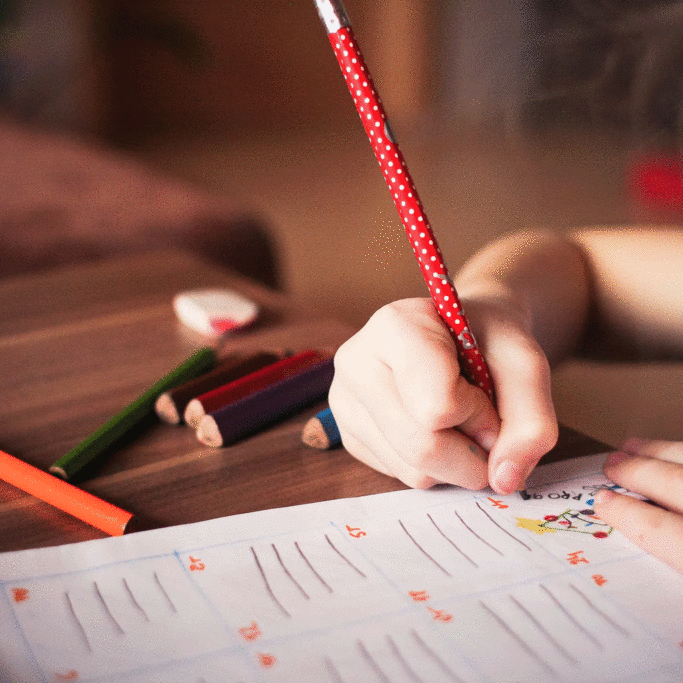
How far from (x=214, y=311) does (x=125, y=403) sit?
0.45 ft

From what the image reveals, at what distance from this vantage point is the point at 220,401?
40 cm

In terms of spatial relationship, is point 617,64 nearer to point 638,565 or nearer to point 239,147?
point 638,565

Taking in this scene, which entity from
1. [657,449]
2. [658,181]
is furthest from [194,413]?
[658,181]

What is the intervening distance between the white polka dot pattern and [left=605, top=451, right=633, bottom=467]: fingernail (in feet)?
0.25

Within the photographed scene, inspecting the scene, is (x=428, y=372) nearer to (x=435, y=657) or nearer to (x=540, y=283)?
(x=435, y=657)

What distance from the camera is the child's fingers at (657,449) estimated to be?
1.17 feet

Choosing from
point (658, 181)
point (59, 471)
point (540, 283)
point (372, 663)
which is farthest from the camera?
point (658, 181)

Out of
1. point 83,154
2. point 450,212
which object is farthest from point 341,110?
point 450,212

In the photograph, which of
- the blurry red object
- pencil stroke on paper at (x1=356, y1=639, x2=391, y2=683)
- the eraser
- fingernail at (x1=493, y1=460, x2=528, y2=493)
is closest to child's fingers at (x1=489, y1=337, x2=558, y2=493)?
fingernail at (x1=493, y1=460, x2=528, y2=493)

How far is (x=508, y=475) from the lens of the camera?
32 centimetres

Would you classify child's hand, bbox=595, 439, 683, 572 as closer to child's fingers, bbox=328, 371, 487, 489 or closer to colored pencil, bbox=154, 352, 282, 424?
child's fingers, bbox=328, 371, 487, 489

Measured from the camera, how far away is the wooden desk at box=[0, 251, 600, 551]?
0.34m

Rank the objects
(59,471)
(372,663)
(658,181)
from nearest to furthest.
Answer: (372,663) → (59,471) → (658,181)

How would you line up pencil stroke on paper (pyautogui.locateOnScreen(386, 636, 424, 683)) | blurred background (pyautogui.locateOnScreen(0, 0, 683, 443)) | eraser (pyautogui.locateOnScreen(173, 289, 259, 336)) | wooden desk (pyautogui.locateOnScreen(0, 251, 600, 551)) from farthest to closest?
blurred background (pyautogui.locateOnScreen(0, 0, 683, 443)) < eraser (pyautogui.locateOnScreen(173, 289, 259, 336)) < wooden desk (pyautogui.locateOnScreen(0, 251, 600, 551)) < pencil stroke on paper (pyautogui.locateOnScreen(386, 636, 424, 683))
